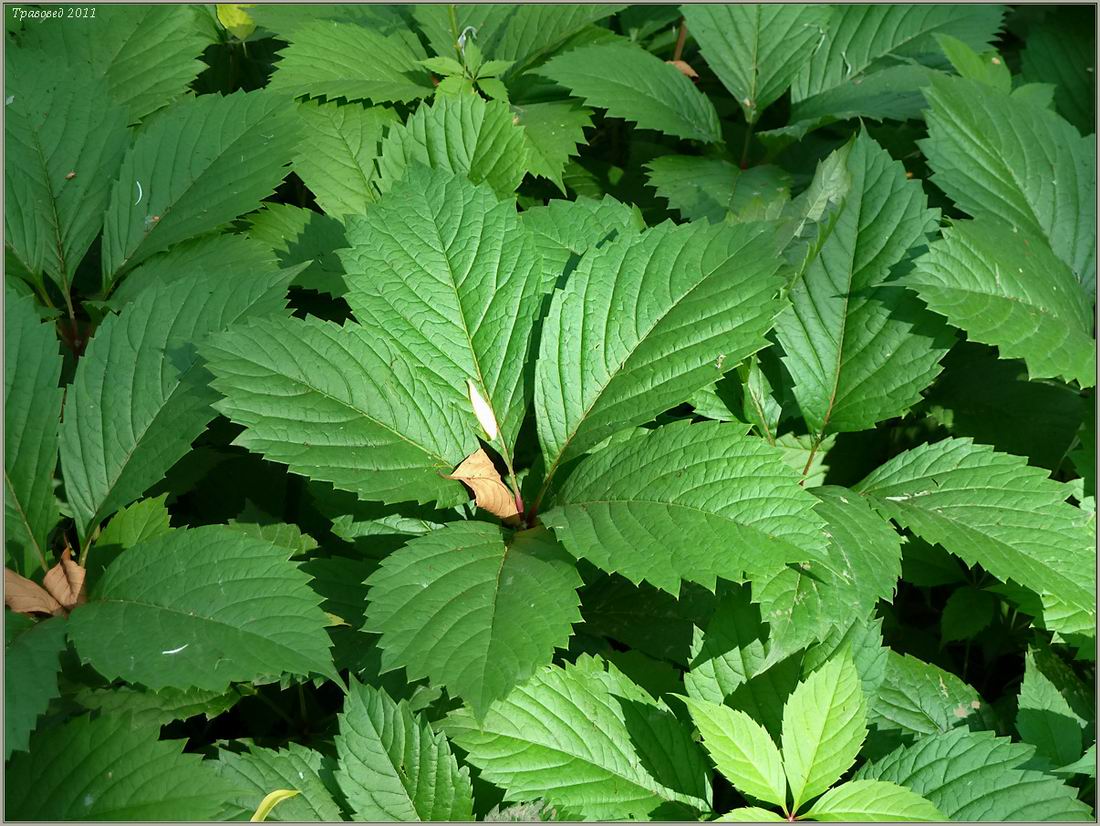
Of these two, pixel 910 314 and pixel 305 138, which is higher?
pixel 305 138

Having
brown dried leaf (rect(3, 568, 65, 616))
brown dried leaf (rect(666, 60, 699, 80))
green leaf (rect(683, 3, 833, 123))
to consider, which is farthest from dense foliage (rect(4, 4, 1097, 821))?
brown dried leaf (rect(666, 60, 699, 80))

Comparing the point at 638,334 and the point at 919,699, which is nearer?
the point at 638,334

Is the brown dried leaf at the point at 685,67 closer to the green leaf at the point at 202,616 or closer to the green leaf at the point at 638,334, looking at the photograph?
the green leaf at the point at 638,334

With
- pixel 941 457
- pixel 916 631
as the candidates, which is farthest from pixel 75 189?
pixel 916 631

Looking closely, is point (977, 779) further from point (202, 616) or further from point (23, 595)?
point (23, 595)

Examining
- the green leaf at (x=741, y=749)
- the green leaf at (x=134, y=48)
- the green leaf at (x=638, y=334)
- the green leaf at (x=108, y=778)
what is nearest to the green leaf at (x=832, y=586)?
the green leaf at (x=741, y=749)

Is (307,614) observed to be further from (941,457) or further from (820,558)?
(941,457)

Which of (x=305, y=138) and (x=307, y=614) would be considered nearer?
(x=307, y=614)

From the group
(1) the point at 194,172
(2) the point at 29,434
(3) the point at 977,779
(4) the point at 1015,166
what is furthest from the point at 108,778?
(4) the point at 1015,166
